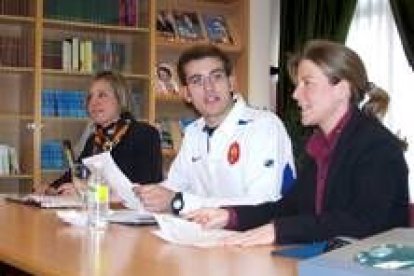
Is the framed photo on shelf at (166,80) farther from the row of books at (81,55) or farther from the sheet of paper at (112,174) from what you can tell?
the sheet of paper at (112,174)

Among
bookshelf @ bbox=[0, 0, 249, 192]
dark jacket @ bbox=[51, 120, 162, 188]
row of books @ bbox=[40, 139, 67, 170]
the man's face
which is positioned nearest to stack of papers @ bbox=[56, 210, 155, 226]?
the man's face

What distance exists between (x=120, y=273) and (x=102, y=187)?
2.56 feet

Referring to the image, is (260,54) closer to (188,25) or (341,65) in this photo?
(188,25)

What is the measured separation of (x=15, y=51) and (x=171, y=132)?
1.26 m

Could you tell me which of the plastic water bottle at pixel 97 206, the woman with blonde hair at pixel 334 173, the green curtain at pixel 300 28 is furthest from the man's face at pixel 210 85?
the green curtain at pixel 300 28

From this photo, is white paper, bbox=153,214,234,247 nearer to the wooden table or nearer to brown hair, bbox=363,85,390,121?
the wooden table

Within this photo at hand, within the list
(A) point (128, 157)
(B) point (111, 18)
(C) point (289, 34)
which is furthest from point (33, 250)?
(C) point (289, 34)

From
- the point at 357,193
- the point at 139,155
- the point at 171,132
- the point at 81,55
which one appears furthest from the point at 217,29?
the point at 357,193

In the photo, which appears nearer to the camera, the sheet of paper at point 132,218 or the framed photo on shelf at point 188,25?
the sheet of paper at point 132,218

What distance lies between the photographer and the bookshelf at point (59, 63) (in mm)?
4746

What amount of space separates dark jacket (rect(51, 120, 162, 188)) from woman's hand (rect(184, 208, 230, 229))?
1.43m

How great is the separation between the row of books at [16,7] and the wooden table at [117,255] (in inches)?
111

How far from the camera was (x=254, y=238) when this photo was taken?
73.3 inches

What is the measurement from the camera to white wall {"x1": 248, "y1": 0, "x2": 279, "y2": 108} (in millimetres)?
5453
